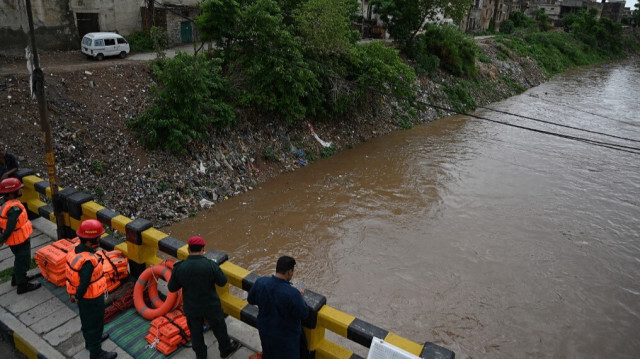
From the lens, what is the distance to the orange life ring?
5113mm

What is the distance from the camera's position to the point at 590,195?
45.0ft

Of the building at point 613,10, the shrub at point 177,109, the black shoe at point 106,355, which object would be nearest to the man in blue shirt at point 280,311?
the black shoe at point 106,355

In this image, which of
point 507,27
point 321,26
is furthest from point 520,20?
point 321,26

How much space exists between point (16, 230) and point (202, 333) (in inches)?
115

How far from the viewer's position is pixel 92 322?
175 inches

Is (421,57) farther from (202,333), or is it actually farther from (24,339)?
(24,339)

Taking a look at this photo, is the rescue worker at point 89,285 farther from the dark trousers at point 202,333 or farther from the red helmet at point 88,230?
the dark trousers at point 202,333

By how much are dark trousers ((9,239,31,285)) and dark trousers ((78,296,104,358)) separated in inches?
68.2

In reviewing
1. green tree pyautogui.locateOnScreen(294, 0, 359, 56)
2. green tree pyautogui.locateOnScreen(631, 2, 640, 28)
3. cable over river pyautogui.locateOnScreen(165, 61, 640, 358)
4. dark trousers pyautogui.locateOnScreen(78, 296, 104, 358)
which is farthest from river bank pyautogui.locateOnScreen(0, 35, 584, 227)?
green tree pyautogui.locateOnScreen(631, 2, 640, 28)

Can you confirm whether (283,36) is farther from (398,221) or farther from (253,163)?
(398,221)

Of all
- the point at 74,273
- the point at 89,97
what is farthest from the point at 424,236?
the point at 89,97

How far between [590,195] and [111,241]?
13.9m

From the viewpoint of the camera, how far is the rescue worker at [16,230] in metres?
5.33

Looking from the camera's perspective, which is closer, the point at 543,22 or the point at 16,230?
the point at 16,230
